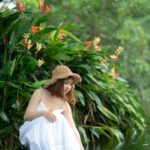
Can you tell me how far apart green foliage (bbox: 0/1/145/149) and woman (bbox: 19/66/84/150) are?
168 centimetres

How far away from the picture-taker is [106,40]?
26.0m

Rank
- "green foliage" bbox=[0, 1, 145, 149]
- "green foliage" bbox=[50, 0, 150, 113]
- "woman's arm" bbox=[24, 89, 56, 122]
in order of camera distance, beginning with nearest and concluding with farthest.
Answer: "woman's arm" bbox=[24, 89, 56, 122], "green foliage" bbox=[0, 1, 145, 149], "green foliage" bbox=[50, 0, 150, 113]

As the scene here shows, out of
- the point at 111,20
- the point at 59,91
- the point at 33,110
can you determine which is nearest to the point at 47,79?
the point at 59,91

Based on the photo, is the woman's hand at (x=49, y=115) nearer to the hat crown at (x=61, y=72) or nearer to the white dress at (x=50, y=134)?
the white dress at (x=50, y=134)

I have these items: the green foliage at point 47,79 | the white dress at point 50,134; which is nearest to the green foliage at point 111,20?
the green foliage at point 47,79

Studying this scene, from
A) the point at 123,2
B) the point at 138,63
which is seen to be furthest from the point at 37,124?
the point at 138,63

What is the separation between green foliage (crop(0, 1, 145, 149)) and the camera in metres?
9.08

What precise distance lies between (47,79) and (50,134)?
2.85 meters

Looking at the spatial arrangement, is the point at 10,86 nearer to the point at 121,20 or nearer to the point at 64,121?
the point at 64,121

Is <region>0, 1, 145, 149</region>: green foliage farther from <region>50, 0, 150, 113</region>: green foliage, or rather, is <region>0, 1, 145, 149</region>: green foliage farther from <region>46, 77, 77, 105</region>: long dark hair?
<region>50, 0, 150, 113</region>: green foliage

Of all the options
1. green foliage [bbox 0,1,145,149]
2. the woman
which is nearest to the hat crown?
the woman

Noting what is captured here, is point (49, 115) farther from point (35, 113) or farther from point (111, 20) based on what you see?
point (111, 20)

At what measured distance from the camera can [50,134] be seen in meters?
7.08

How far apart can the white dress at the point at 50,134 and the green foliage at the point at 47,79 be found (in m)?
1.77
